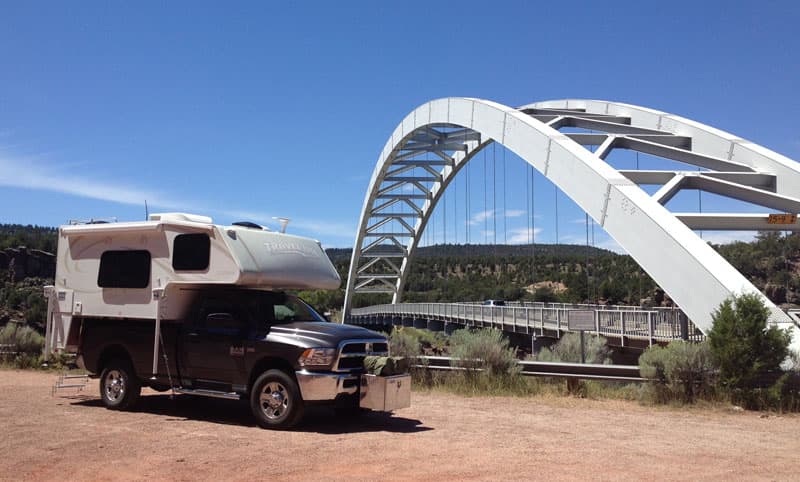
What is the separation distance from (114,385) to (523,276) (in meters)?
77.1

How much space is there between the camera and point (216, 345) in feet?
30.2

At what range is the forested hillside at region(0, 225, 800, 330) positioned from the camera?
46469mm

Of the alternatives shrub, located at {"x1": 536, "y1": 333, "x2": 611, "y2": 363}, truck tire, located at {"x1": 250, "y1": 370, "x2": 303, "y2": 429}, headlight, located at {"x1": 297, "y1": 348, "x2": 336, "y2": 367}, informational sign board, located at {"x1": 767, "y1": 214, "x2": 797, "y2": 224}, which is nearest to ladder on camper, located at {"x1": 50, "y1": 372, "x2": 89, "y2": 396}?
truck tire, located at {"x1": 250, "y1": 370, "x2": 303, "y2": 429}

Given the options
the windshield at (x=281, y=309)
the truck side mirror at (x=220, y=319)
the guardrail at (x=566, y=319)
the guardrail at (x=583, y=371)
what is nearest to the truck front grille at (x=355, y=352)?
the windshield at (x=281, y=309)

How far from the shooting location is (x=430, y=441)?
7.90 meters

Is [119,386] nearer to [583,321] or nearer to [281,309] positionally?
[281,309]

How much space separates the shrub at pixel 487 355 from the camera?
41.3 ft

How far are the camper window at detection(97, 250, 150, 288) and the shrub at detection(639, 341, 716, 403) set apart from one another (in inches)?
300

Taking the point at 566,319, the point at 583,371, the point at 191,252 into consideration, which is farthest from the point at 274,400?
the point at 566,319

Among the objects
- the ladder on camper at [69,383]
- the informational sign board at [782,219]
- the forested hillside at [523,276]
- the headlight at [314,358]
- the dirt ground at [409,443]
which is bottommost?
the dirt ground at [409,443]

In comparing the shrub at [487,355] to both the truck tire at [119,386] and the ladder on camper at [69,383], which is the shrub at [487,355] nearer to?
the truck tire at [119,386]

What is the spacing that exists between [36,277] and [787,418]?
75.4m

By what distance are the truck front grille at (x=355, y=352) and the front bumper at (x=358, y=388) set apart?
0.11 meters

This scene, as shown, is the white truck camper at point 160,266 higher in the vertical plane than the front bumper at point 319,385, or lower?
higher
